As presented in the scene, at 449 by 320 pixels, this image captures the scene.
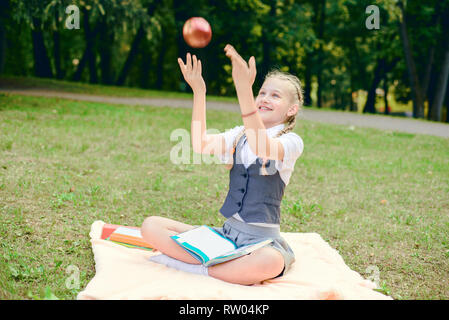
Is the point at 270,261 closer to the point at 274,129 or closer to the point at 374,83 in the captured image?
the point at 274,129

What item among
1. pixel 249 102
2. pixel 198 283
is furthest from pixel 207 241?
pixel 249 102

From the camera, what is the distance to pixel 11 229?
383 centimetres

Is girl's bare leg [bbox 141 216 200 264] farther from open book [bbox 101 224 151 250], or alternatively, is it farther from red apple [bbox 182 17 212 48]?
red apple [bbox 182 17 212 48]

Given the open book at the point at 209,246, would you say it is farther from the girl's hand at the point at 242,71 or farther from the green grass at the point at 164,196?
the girl's hand at the point at 242,71

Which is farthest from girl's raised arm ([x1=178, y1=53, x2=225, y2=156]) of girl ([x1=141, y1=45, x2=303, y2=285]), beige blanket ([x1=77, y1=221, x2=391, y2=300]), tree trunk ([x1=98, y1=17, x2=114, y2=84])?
tree trunk ([x1=98, y1=17, x2=114, y2=84])

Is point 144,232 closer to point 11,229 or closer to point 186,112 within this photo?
point 11,229

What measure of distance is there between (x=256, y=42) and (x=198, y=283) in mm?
20603

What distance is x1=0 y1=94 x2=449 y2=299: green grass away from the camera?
347 cm

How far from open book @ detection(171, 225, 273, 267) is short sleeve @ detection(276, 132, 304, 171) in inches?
20.2

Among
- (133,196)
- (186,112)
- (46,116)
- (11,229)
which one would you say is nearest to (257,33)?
(186,112)

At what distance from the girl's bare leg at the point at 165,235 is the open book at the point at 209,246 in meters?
0.08

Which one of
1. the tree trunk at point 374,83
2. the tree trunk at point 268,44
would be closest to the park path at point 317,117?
the tree trunk at point 268,44

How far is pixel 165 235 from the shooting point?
317 cm
